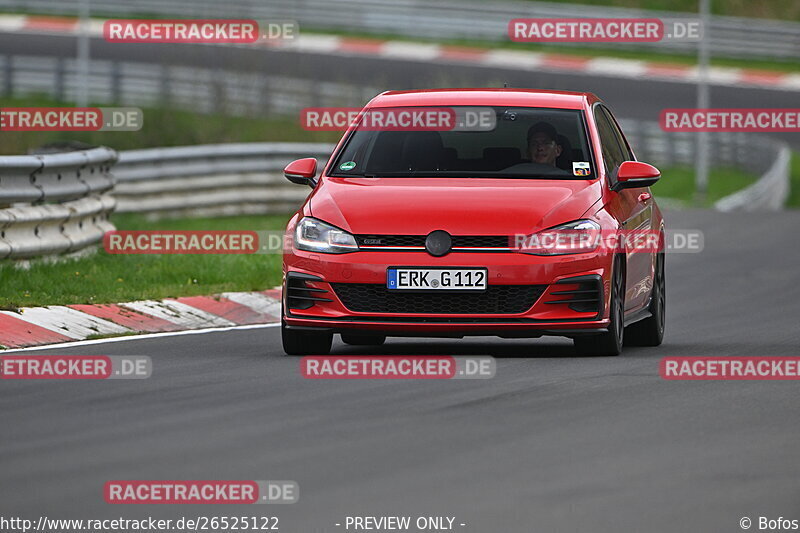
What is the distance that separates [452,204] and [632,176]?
129cm

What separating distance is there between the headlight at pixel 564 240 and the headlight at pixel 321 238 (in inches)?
38.0

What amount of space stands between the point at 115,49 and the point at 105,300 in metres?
38.4

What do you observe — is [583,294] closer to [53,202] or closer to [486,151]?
[486,151]

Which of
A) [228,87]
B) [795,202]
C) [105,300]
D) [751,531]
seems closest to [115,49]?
[228,87]

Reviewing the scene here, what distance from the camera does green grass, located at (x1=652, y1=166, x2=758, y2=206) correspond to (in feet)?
121

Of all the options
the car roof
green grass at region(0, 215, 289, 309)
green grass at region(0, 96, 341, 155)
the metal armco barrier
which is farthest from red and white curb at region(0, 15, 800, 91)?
the car roof

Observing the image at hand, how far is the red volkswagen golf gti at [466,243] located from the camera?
1099 cm

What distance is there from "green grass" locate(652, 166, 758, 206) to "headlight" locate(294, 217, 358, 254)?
79.6 feet

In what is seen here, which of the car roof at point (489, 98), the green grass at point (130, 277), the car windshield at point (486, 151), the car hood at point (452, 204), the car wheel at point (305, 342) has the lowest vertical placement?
the green grass at point (130, 277)

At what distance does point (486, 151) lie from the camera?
12.1m

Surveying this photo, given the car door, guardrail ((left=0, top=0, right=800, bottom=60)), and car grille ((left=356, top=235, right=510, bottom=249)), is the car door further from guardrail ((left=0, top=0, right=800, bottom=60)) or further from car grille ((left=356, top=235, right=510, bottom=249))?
guardrail ((left=0, top=0, right=800, bottom=60))

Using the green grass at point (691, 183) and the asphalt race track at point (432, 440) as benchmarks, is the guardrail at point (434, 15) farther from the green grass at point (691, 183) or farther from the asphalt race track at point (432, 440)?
the asphalt race track at point (432, 440)

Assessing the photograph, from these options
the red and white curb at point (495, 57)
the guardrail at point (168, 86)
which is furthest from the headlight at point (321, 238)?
the red and white curb at point (495, 57)

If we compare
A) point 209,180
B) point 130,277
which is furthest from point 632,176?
point 209,180
